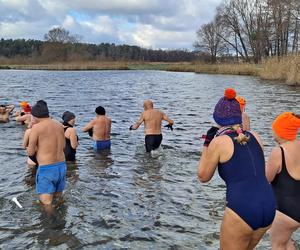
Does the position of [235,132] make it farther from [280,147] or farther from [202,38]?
[202,38]

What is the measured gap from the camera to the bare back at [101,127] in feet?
38.5

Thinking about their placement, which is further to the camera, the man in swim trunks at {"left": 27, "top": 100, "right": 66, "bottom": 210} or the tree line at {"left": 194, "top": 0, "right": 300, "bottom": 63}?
the tree line at {"left": 194, "top": 0, "right": 300, "bottom": 63}

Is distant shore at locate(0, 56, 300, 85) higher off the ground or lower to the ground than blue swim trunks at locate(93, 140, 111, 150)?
higher

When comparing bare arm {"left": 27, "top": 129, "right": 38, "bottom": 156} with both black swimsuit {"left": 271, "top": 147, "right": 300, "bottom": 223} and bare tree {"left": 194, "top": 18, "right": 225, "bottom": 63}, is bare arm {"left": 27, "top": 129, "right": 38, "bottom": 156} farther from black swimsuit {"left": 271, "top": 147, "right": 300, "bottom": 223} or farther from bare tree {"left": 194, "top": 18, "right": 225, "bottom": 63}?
bare tree {"left": 194, "top": 18, "right": 225, "bottom": 63}

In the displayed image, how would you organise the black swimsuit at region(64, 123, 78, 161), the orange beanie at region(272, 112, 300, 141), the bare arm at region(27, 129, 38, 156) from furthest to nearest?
the black swimsuit at region(64, 123, 78, 161) < the bare arm at region(27, 129, 38, 156) < the orange beanie at region(272, 112, 300, 141)

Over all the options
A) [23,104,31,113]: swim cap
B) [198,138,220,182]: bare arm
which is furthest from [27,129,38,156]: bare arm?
[23,104,31,113]: swim cap

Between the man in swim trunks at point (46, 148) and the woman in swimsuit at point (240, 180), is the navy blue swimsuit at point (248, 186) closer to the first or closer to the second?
the woman in swimsuit at point (240, 180)

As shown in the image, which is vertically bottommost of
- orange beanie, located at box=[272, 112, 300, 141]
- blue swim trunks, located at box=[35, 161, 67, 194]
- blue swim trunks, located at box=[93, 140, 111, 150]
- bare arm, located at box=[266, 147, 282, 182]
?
blue swim trunks, located at box=[93, 140, 111, 150]

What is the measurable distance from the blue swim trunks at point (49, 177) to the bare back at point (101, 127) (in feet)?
15.2

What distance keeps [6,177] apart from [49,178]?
3239 millimetres

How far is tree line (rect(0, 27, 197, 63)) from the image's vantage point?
109m

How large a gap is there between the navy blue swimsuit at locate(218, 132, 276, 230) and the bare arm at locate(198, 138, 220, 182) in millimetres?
76

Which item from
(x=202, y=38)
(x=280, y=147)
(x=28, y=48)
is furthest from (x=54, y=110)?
(x=28, y=48)

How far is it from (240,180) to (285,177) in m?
0.72
